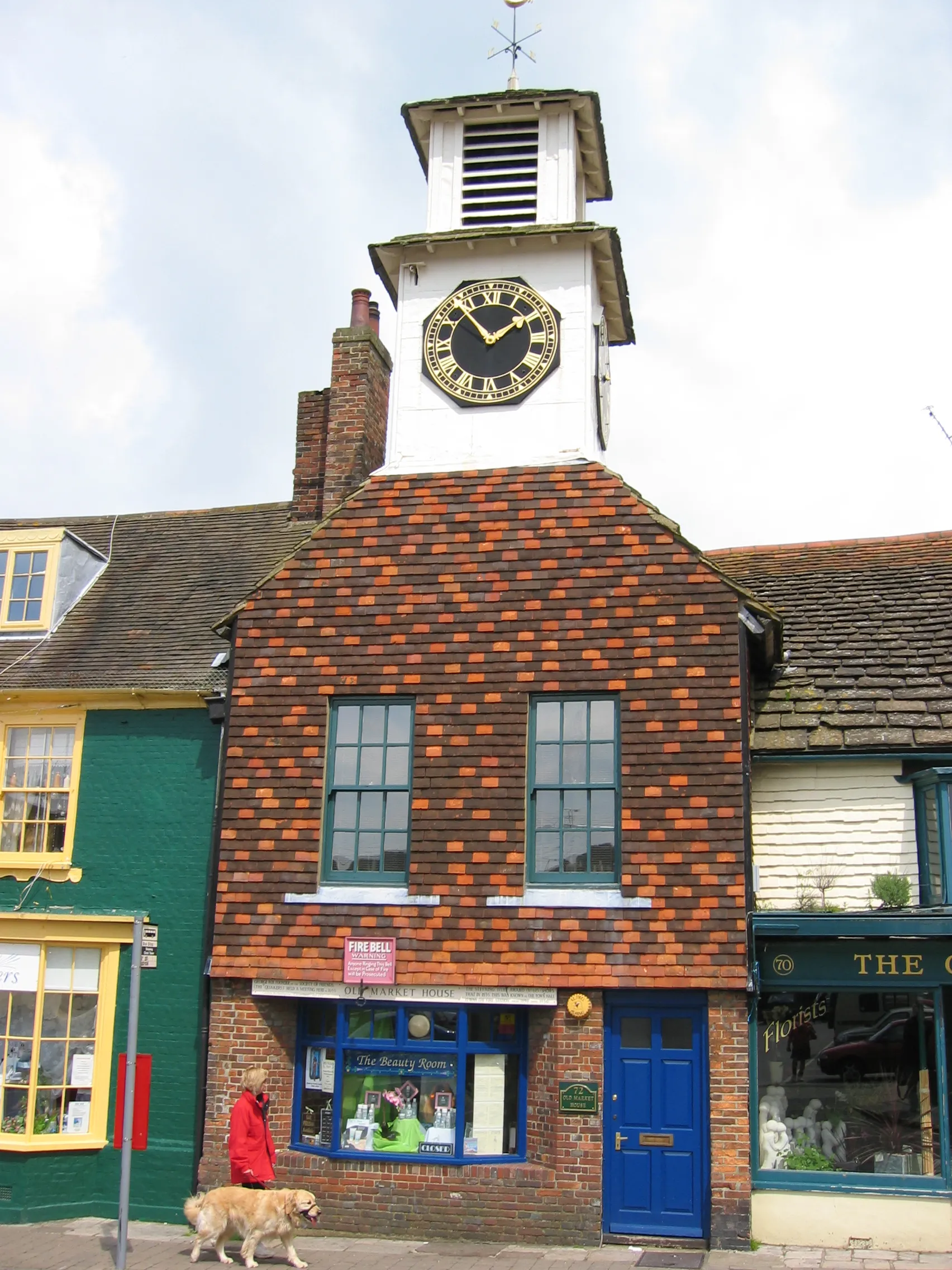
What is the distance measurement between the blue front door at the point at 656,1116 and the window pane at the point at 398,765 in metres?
2.95

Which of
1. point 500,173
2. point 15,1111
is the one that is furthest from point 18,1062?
point 500,173

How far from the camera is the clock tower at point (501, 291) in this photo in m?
14.5

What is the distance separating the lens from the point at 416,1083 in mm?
12789

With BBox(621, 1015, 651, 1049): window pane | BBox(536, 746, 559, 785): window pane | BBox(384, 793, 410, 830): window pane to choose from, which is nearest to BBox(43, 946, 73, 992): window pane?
BBox(384, 793, 410, 830): window pane

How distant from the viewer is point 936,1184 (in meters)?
11.6

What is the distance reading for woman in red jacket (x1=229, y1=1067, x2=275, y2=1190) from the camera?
11.5 metres

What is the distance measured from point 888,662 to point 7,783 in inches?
393

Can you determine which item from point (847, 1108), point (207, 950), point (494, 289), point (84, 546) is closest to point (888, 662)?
point (847, 1108)

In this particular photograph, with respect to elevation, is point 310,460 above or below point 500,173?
below

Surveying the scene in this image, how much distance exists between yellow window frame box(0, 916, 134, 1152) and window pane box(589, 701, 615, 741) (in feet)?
17.9

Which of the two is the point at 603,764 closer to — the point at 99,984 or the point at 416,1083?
the point at 416,1083

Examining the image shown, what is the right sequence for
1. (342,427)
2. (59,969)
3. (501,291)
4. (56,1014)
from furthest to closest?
(342,427) → (501,291) → (59,969) → (56,1014)

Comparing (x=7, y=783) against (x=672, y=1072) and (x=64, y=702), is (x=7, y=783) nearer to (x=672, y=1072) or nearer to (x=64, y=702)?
(x=64, y=702)

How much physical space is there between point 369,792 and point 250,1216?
4.11m
